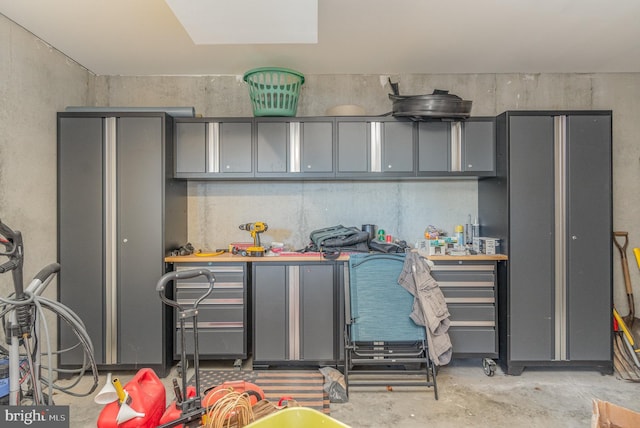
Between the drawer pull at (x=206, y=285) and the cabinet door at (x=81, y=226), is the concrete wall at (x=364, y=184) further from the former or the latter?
the cabinet door at (x=81, y=226)

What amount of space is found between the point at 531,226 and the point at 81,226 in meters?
4.01

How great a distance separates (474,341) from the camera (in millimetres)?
3127

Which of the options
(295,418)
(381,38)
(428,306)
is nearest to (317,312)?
(428,306)

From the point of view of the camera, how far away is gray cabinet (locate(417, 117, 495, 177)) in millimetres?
3297

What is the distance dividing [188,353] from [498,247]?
9.83ft

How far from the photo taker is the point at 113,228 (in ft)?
10.1

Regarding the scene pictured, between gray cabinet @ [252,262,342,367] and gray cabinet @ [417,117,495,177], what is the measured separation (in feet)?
4.52

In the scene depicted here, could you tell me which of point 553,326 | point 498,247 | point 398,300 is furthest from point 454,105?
point 553,326

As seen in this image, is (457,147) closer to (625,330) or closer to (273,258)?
(273,258)

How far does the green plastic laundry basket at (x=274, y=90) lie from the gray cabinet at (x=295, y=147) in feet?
0.33

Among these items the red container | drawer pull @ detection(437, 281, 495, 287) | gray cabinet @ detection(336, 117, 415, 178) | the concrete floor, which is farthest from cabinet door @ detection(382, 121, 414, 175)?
the red container

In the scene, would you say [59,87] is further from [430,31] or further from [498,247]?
[498,247]

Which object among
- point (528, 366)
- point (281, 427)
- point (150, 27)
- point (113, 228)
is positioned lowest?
point (528, 366)

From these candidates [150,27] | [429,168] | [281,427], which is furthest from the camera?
[429,168]
